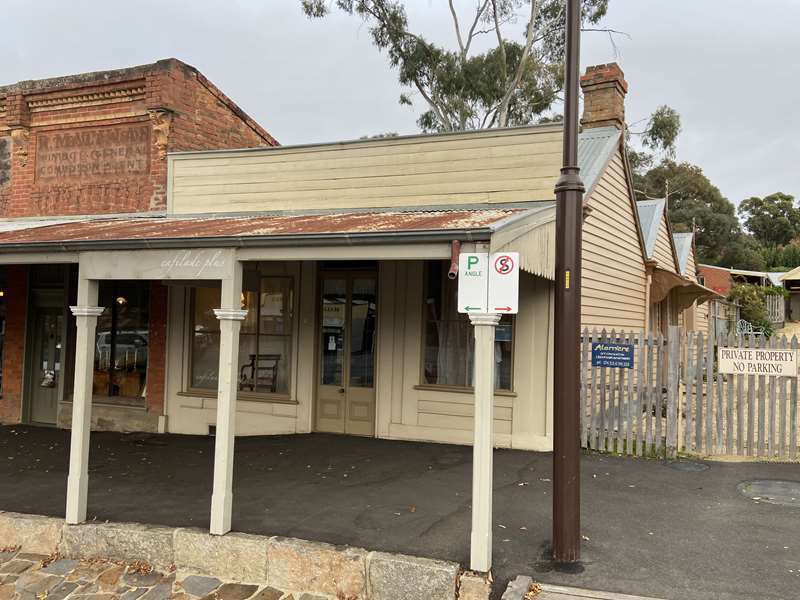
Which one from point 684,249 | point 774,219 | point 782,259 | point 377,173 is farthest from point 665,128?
point 774,219

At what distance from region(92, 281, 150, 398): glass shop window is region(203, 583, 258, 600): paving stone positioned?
5.96 metres

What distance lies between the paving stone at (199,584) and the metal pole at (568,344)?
2.66m

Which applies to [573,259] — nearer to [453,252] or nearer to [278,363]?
[453,252]

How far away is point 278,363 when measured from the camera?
924 cm

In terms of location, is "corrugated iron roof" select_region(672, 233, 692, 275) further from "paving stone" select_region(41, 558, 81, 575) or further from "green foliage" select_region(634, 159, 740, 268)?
"green foliage" select_region(634, 159, 740, 268)

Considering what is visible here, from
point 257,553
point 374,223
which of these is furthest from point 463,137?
point 257,553

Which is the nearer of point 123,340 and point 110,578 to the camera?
point 110,578

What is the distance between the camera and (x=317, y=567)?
183 inches

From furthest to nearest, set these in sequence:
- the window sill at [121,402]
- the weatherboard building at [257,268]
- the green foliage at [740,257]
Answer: the green foliage at [740,257]
the window sill at [121,402]
the weatherboard building at [257,268]

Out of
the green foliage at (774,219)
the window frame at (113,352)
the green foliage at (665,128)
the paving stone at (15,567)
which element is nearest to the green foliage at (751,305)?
the green foliage at (665,128)

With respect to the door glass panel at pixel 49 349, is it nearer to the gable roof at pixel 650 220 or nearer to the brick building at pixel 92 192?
the brick building at pixel 92 192

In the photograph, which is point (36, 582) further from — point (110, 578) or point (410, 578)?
point (410, 578)

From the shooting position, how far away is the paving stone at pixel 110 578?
4.98m

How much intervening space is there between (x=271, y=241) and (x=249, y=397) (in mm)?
4674
